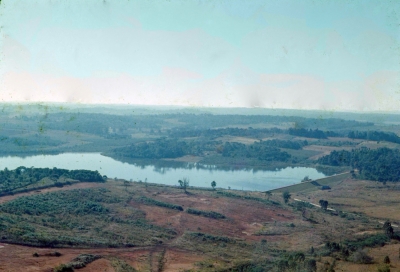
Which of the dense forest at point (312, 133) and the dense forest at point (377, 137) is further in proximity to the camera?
the dense forest at point (312, 133)

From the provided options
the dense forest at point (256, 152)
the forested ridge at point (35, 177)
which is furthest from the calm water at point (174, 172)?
the forested ridge at point (35, 177)

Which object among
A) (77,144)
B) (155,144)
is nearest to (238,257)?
(155,144)

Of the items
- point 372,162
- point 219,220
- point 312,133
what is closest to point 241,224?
point 219,220

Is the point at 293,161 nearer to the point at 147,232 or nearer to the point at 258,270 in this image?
the point at 147,232

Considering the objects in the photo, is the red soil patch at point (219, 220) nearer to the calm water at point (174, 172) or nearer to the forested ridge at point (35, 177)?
the forested ridge at point (35, 177)

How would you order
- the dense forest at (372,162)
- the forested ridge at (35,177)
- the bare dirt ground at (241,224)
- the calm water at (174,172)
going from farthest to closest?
the dense forest at (372,162) → the calm water at (174,172) → the forested ridge at (35,177) → the bare dirt ground at (241,224)

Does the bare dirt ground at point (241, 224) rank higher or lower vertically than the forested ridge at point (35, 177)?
lower

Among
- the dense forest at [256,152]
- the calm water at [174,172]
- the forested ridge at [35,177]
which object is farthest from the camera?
the dense forest at [256,152]
